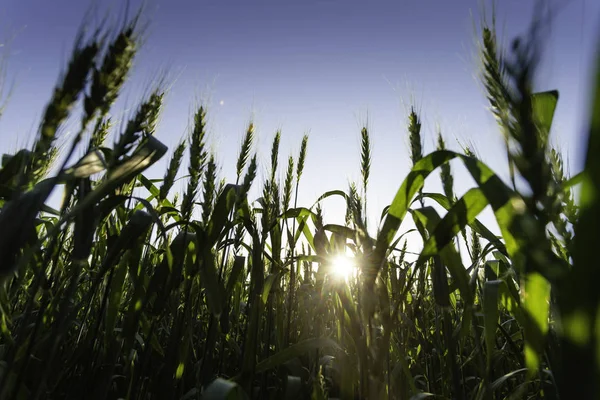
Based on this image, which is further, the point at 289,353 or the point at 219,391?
the point at 289,353

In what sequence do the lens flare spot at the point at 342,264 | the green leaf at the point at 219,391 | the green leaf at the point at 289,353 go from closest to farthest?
the green leaf at the point at 219,391 → the green leaf at the point at 289,353 → the lens flare spot at the point at 342,264

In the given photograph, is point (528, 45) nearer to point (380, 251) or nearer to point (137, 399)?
point (380, 251)

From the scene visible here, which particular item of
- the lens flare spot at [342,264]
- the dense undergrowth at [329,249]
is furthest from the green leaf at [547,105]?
the lens flare spot at [342,264]

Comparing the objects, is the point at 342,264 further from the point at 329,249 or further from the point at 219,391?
the point at 219,391

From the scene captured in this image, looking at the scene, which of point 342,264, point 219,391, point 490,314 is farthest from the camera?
point 342,264

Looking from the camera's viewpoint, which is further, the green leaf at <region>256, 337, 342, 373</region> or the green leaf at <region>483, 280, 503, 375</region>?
the green leaf at <region>256, 337, 342, 373</region>

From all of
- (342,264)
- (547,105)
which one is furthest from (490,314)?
(342,264)

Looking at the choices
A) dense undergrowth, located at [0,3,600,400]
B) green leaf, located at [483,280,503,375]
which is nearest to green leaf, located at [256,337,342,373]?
dense undergrowth, located at [0,3,600,400]

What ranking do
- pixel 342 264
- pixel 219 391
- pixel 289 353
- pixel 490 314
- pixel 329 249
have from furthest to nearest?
pixel 329 249, pixel 342 264, pixel 289 353, pixel 490 314, pixel 219 391

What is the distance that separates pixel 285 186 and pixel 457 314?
5.62 feet

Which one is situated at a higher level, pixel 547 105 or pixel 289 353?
pixel 547 105

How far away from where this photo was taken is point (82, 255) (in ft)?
3.78

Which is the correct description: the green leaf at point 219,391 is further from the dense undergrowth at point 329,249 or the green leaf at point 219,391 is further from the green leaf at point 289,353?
the green leaf at point 289,353

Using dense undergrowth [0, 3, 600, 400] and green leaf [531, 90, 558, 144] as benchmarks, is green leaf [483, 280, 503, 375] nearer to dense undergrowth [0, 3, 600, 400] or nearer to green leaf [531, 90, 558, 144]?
dense undergrowth [0, 3, 600, 400]
